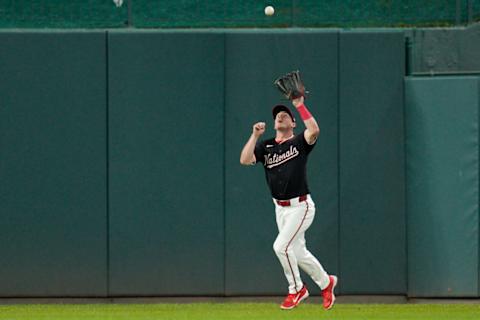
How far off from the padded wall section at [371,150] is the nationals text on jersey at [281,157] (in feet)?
6.52

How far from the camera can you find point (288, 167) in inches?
353

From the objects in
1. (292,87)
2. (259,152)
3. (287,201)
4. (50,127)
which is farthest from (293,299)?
(50,127)

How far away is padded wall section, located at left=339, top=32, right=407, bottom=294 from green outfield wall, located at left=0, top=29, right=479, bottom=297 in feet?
0.04

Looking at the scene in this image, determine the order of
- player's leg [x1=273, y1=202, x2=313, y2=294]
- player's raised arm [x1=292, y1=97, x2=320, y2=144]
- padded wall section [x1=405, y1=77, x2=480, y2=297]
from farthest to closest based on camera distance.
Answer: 1. padded wall section [x1=405, y1=77, x2=480, y2=297]
2. player's leg [x1=273, y1=202, x2=313, y2=294]
3. player's raised arm [x1=292, y1=97, x2=320, y2=144]

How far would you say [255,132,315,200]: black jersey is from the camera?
8.98 m

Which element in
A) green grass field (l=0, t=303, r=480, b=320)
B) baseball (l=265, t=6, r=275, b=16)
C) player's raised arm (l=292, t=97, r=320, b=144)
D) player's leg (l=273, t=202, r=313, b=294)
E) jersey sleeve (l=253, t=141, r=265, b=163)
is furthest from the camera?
baseball (l=265, t=6, r=275, b=16)

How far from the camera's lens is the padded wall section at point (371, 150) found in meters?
10.9

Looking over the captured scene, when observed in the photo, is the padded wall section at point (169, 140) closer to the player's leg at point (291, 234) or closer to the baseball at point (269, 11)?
the baseball at point (269, 11)

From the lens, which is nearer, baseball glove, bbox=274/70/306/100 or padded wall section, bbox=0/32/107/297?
baseball glove, bbox=274/70/306/100

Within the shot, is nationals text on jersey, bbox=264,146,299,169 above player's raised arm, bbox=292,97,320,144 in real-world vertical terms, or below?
below

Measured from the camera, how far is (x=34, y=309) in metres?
10.5

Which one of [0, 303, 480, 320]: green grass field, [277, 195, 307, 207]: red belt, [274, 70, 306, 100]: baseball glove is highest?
[274, 70, 306, 100]: baseball glove

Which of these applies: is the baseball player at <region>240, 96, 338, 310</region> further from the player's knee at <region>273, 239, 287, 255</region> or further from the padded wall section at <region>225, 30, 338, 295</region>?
the padded wall section at <region>225, 30, 338, 295</region>

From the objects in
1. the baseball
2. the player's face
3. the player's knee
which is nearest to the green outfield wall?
the baseball
